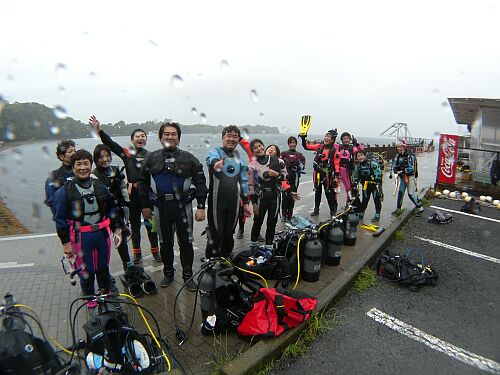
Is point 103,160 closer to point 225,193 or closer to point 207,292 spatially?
point 225,193

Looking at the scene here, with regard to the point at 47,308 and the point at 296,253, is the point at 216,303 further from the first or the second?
the point at 47,308

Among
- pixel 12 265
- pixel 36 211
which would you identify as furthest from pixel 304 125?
pixel 36 211

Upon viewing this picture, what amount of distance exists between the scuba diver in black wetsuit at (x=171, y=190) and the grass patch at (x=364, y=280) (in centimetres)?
241

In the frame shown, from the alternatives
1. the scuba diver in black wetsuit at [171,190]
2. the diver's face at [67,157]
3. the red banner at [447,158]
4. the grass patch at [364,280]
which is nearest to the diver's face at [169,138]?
the scuba diver in black wetsuit at [171,190]

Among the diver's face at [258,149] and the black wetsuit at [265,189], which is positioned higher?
the diver's face at [258,149]

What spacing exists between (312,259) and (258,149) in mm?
2315

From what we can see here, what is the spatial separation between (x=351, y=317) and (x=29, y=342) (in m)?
3.28

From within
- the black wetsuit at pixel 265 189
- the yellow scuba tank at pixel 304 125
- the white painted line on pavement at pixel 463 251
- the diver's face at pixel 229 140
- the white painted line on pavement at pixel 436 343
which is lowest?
the white painted line on pavement at pixel 463 251

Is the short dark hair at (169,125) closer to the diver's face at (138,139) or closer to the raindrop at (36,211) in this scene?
the diver's face at (138,139)

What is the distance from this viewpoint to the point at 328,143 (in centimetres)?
696

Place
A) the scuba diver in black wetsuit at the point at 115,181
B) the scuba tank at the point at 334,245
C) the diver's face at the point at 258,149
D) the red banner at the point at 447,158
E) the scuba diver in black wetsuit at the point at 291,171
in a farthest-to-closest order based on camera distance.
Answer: the red banner at the point at 447,158
the scuba diver in black wetsuit at the point at 291,171
the diver's face at the point at 258,149
the scuba tank at the point at 334,245
the scuba diver in black wetsuit at the point at 115,181

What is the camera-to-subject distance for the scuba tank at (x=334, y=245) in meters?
4.61

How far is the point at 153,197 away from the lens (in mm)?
3836

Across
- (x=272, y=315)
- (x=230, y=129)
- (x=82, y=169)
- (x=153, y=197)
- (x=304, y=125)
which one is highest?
(x=304, y=125)
